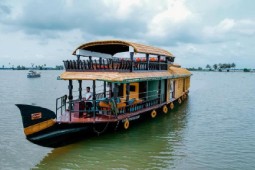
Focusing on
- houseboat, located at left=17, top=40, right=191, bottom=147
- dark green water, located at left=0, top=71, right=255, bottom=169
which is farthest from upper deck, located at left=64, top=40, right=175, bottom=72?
dark green water, located at left=0, top=71, right=255, bottom=169

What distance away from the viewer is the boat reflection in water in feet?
31.6

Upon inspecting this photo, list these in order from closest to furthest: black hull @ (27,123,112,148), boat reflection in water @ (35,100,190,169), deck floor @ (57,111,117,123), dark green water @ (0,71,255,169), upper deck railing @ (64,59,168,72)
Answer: boat reflection in water @ (35,100,190,169) → dark green water @ (0,71,255,169) → black hull @ (27,123,112,148) → deck floor @ (57,111,117,123) → upper deck railing @ (64,59,168,72)

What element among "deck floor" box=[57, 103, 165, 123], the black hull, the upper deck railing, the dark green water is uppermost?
the upper deck railing

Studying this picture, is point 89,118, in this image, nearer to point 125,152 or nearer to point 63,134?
point 63,134

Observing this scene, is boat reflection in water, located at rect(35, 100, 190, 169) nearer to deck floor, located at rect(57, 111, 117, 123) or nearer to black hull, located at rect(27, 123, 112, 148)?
black hull, located at rect(27, 123, 112, 148)

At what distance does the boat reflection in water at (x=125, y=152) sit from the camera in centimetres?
962

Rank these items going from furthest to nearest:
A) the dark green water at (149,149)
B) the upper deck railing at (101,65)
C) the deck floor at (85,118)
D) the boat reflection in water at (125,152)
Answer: the upper deck railing at (101,65)
the deck floor at (85,118)
the dark green water at (149,149)
the boat reflection in water at (125,152)

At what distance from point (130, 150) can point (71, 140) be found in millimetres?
2501

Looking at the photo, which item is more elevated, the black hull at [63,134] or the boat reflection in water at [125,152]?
the black hull at [63,134]

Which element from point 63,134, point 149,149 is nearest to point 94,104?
point 63,134

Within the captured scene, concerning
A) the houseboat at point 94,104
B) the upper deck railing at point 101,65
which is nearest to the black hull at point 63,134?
the houseboat at point 94,104

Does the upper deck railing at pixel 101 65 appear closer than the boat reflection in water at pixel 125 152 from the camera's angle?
No

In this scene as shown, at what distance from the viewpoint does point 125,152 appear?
10.8 metres

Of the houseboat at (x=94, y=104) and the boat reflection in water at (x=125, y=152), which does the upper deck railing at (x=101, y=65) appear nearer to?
the houseboat at (x=94, y=104)
